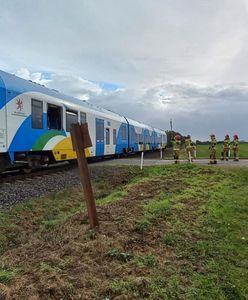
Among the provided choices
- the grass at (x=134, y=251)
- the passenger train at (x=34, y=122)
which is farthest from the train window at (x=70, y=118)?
the grass at (x=134, y=251)

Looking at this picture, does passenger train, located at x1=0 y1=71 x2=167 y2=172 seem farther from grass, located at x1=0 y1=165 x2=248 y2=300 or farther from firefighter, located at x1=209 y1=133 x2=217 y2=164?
firefighter, located at x1=209 y1=133 x2=217 y2=164

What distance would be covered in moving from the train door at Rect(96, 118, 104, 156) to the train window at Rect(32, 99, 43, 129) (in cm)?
872

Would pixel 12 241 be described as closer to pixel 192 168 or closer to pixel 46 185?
pixel 46 185

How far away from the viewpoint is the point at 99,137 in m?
25.6

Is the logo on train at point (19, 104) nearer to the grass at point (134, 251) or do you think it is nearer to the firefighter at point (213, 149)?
the grass at point (134, 251)

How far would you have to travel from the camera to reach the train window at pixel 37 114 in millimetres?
15867

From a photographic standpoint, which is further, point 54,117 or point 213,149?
point 213,149

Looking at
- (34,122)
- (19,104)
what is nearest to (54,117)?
(34,122)

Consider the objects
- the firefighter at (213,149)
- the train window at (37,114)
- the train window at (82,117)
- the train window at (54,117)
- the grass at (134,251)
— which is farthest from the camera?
the firefighter at (213,149)

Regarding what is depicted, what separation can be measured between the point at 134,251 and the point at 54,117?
12.8m

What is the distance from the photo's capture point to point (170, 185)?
14023 millimetres

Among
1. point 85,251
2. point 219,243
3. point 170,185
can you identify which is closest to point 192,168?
point 170,185

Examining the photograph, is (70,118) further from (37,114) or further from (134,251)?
(134,251)

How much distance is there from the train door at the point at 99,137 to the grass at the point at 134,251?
13959 millimetres
